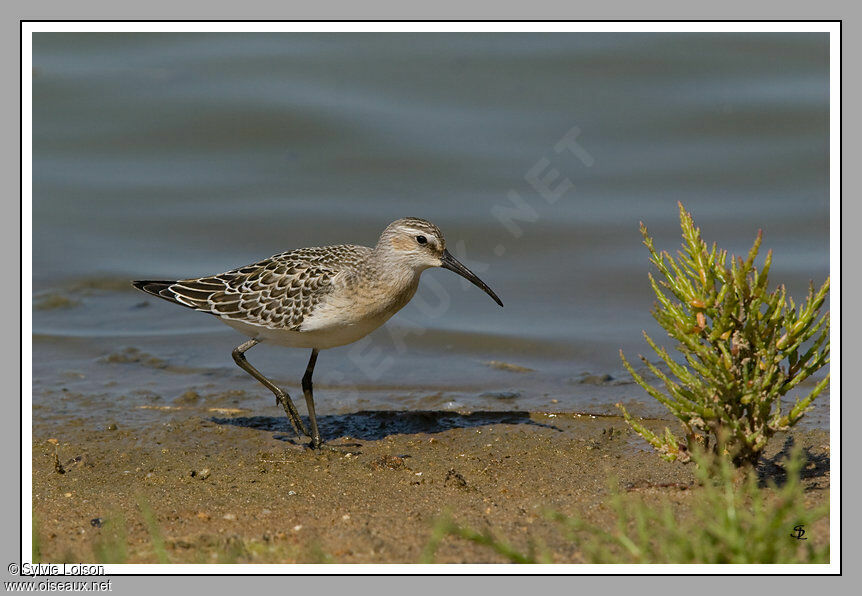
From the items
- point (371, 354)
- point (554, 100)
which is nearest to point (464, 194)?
point (554, 100)

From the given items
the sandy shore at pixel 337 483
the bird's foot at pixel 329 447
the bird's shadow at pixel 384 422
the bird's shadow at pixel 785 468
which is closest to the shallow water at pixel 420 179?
the bird's shadow at pixel 384 422

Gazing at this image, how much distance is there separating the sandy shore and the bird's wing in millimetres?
890

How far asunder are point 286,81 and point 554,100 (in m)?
3.78

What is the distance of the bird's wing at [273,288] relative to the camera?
26.3 feet

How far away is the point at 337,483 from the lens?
690cm

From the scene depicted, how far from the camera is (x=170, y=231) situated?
41.7 ft

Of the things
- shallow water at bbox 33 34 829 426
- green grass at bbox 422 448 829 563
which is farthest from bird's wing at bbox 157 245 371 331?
green grass at bbox 422 448 829 563

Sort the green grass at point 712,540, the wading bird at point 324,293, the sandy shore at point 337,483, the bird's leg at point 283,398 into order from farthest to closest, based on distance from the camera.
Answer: the bird's leg at point 283,398 < the wading bird at point 324,293 < the sandy shore at point 337,483 < the green grass at point 712,540

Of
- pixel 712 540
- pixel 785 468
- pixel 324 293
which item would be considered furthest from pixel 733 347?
pixel 324 293

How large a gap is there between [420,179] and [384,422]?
5.39 meters

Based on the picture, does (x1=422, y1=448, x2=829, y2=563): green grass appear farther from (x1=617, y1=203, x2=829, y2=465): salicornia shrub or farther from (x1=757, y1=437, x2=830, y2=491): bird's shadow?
(x1=757, y1=437, x2=830, y2=491): bird's shadow

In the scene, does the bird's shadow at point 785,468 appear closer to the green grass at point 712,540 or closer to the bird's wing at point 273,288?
the green grass at point 712,540

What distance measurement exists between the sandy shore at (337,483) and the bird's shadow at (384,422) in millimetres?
18

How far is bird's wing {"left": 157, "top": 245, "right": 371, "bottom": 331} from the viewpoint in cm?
802
